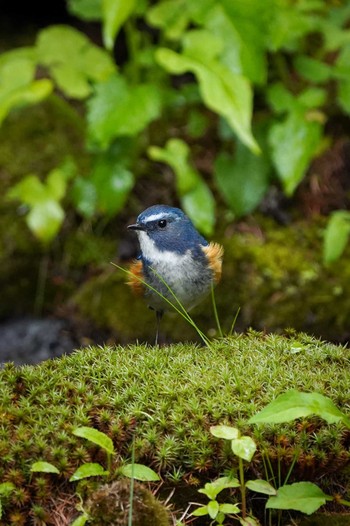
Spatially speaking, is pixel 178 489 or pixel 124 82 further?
pixel 124 82

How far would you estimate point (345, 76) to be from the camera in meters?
6.63

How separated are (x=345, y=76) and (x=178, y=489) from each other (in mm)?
4685

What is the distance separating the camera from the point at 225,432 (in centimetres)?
288

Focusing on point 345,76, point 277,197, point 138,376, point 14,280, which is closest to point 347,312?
point 277,197

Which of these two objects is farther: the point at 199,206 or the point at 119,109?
the point at 199,206

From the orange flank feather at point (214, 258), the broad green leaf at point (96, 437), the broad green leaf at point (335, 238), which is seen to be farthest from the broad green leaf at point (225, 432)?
the broad green leaf at point (335, 238)

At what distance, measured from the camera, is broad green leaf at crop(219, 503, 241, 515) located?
2801 mm

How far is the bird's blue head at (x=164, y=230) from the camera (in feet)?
14.5

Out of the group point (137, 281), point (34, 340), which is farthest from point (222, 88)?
point (34, 340)

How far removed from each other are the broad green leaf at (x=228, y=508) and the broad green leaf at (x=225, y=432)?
242 millimetres

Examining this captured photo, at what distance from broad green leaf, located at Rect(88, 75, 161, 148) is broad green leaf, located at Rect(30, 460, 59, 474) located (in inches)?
152

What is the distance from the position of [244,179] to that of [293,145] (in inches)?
23.3

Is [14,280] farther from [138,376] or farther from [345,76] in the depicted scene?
[138,376]

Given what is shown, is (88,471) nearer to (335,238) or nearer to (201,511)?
(201,511)
